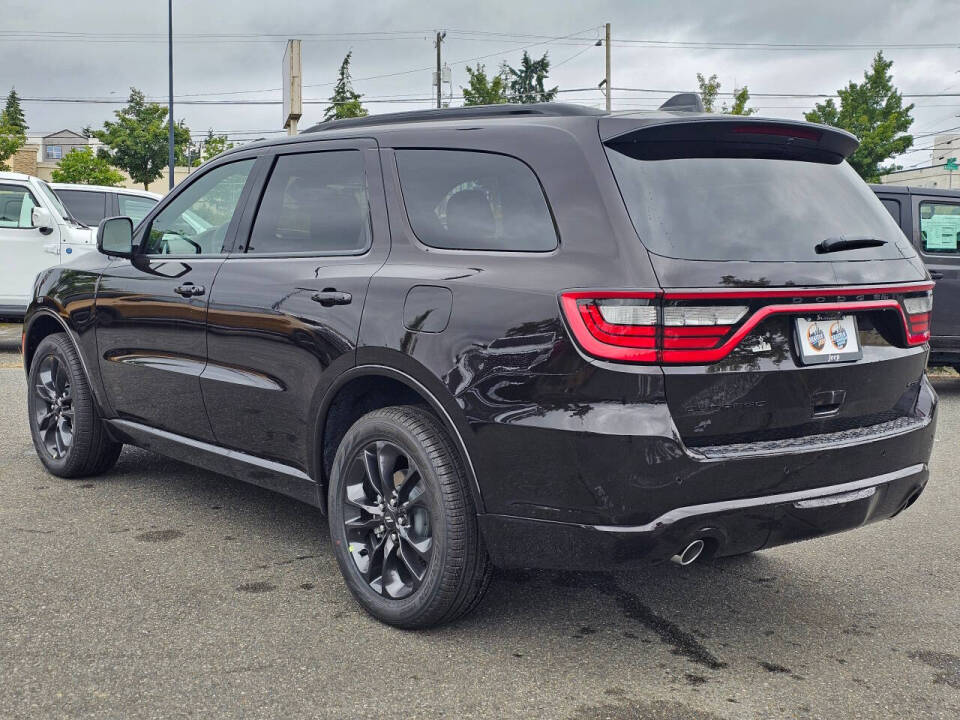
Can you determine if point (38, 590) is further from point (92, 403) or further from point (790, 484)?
point (790, 484)

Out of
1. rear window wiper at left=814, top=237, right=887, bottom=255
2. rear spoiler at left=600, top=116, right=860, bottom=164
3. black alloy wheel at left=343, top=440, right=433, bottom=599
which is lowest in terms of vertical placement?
black alloy wheel at left=343, top=440, right=433, bottom=599

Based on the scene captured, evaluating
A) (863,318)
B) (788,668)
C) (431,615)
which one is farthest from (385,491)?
(863,318)

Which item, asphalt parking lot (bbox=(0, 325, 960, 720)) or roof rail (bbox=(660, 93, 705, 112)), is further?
roof rail (bbox=(660, 93, 705, 112))

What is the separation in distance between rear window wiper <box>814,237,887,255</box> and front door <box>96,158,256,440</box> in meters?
2.40

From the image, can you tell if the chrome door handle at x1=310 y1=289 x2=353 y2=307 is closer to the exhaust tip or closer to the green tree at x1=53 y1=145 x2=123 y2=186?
the exhaust tip

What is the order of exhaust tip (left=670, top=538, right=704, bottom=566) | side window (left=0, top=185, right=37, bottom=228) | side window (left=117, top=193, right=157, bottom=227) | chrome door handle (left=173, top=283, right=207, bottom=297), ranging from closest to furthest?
exhaust tip (left=670, top=538, right=704, bottom=566) < chrome door handle (left=173, top=283, right=207, bottom=297) < side window (left=0, top=185, right=37, bottom=228) < side window (left=117, top=193, right=157, bottom=227)

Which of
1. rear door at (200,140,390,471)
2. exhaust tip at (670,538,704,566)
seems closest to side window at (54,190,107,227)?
rear door at (200,140,390,471)

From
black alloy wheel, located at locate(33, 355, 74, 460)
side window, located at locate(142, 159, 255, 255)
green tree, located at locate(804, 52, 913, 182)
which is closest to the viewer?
side window, located at locate(142, 159, 255, 255)

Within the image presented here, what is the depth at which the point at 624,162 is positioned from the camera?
3254 millimetres

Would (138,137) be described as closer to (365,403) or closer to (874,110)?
(874,110)

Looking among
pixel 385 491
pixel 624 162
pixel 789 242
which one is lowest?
pixel 385 491

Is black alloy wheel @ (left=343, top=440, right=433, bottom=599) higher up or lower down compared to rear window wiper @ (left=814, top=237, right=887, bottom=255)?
lower down

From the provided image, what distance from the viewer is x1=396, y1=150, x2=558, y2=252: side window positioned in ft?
11.0

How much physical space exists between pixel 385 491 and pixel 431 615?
17.8 inches
